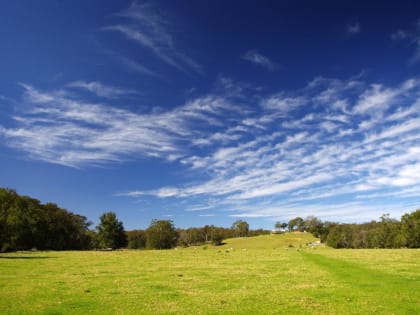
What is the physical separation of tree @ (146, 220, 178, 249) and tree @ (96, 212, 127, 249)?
12.6 m

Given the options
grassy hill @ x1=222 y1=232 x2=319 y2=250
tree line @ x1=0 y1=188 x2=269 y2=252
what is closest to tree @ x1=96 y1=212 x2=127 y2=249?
tree line @ x1=0 y1=188 x2=269 y2=252

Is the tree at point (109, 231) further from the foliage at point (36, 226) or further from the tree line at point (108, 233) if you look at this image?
the foliage at point (36, 226)

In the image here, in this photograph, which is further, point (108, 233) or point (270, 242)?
point (270, 242)

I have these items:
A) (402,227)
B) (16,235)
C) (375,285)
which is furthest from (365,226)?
(375,285)

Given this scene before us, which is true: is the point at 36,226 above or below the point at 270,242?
above

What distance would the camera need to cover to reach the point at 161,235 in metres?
135

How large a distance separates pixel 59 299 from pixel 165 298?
5.12m

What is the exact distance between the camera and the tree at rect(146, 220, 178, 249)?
135 m

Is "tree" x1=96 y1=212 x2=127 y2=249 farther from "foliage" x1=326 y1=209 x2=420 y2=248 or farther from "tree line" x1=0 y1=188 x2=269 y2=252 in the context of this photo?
"foliage" x1=326 y1=209 x2=420 y2=248

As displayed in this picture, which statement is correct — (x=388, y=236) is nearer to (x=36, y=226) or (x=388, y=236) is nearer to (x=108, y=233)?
(x=108, y=233)

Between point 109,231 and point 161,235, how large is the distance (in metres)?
20.6

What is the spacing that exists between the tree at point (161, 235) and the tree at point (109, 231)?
12600 mm

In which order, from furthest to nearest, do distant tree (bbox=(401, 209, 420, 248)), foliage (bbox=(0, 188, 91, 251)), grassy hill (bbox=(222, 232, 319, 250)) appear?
grassy hill (bbox=(222, 232, 319, 250)) → distant tree (bbox=(401, 209, 420, 248)) → foliage (bbox=(0, 188, 91, 251))

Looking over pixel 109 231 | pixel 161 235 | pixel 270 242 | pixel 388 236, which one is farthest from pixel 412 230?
pixel 109 231
